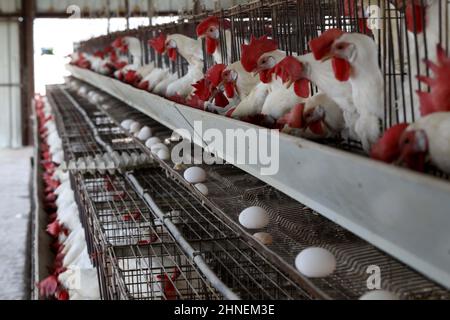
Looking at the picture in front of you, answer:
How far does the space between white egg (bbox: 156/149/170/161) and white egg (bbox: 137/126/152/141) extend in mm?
651

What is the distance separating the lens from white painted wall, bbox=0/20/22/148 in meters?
13.1

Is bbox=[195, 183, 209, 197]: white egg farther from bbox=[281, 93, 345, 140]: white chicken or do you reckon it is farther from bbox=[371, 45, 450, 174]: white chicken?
bbox=[371, 45, 450, 174]: white chicken

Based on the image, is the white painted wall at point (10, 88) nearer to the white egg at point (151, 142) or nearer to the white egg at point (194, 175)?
the white egg at point (151, 142)

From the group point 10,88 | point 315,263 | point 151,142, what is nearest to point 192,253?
point 315,263

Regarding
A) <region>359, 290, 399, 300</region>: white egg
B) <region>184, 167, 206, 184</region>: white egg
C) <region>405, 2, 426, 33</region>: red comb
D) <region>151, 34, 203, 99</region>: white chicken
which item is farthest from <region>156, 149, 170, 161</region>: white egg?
<region>359, 290, 399, 300</region>: white egg

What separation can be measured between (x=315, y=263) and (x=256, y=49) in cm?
94

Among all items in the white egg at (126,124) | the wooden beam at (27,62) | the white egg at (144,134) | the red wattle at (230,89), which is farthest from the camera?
the wooden beam at (27,62)

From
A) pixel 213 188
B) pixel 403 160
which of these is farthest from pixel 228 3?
pixel 403 160

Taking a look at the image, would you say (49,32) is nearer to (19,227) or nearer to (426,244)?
(19,227)

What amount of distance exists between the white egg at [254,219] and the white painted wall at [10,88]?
38.8 feet

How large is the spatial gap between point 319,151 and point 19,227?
6.37 meters

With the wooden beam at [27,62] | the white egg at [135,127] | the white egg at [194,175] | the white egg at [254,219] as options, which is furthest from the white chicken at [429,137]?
the wooden beam at [27,62]

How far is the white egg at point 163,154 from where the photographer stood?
3.37 m

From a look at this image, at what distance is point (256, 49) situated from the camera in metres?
2.39
